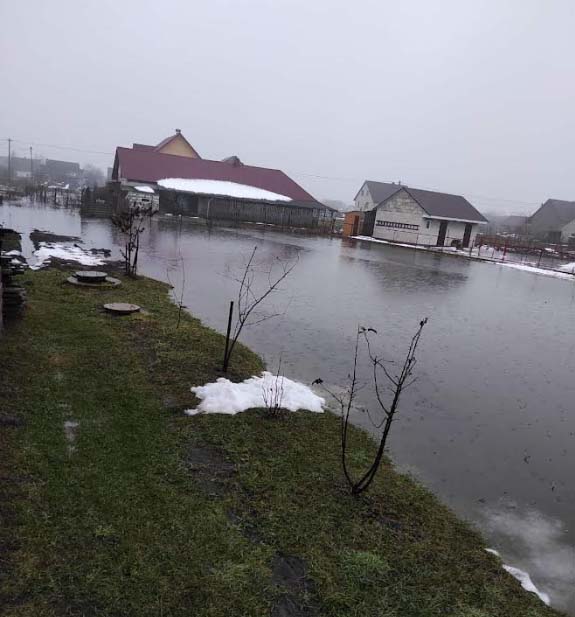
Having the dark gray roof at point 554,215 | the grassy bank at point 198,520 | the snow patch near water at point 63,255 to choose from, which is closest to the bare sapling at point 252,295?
the grassy bank at point 198,520

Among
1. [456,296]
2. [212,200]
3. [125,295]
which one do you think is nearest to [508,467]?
[125,295]

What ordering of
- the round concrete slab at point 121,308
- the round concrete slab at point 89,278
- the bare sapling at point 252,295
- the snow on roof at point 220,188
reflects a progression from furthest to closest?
the snow on roof at point 220,188
the round concrete slab at point 89,278
the round concrete slab at point 121,308
the bare sapling at point 252,295

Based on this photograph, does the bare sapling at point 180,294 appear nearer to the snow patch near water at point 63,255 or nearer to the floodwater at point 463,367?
the floodwater at point 463,367

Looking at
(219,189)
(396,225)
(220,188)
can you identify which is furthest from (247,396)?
(220,188)

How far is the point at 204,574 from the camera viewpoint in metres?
3.16

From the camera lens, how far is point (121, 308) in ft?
30.2

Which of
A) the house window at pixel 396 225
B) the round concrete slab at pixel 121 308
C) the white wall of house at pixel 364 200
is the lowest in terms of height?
the round concrete slab at pixel 121 308

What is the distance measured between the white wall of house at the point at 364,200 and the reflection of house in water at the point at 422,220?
1856 centimetres

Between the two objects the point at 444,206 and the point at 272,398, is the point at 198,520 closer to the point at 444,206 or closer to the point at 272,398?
the point at 272,398

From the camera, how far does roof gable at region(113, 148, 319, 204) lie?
45259mm

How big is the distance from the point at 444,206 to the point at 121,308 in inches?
1507

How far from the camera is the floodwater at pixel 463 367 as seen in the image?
479 cm

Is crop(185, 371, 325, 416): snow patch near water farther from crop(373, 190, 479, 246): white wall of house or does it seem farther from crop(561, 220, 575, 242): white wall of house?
crop(561, 220, 575, 242): white wall of house

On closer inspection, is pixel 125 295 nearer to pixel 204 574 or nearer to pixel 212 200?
pixel 204 574
